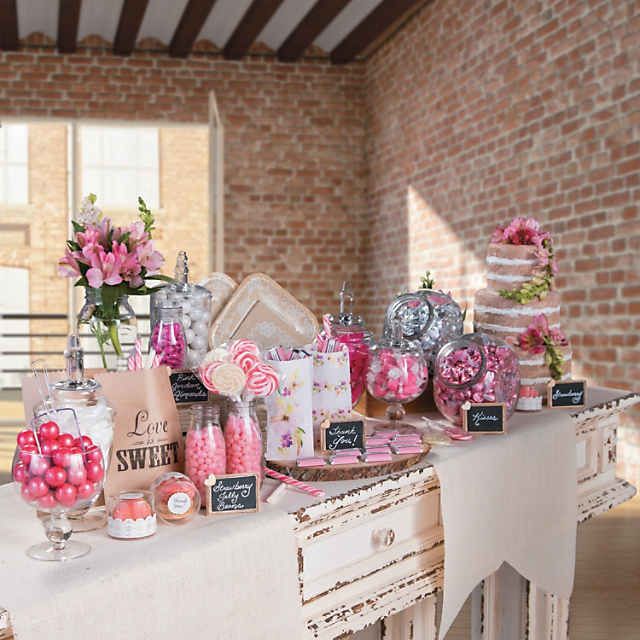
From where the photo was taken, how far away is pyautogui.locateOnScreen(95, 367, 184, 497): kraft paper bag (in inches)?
45.2

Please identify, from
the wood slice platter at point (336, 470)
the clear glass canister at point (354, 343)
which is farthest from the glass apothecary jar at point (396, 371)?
the wood slice platter at point (336, 470)

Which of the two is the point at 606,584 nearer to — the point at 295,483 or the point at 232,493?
the point at 295,483

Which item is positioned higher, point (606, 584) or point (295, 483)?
point (295, 483)

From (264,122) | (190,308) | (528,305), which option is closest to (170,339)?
(190,308)

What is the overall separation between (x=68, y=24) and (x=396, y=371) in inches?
214

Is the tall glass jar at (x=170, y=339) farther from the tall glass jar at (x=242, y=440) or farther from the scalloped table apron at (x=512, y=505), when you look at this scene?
the scalloped table apron at (x=512, y=505)

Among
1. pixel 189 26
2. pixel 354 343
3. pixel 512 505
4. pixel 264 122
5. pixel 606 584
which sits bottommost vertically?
pixel 606 584

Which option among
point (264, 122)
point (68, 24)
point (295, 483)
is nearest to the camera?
point (295, 483)

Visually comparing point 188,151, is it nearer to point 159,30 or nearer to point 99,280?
point 159,30

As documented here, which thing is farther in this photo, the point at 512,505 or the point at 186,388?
the point at 512,505

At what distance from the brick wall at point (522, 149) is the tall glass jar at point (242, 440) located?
9.87ft

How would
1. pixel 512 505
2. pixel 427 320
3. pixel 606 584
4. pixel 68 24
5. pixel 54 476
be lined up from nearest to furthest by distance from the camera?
pixel 54 476 < pixel 512 505 < pixel 427 320 < pixel 606 584 < pixel 68 24

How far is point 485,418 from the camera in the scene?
1642 mm

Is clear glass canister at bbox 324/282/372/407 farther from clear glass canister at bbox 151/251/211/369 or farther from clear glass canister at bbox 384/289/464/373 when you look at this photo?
clear glass canister at bbox 151/251/211/369
